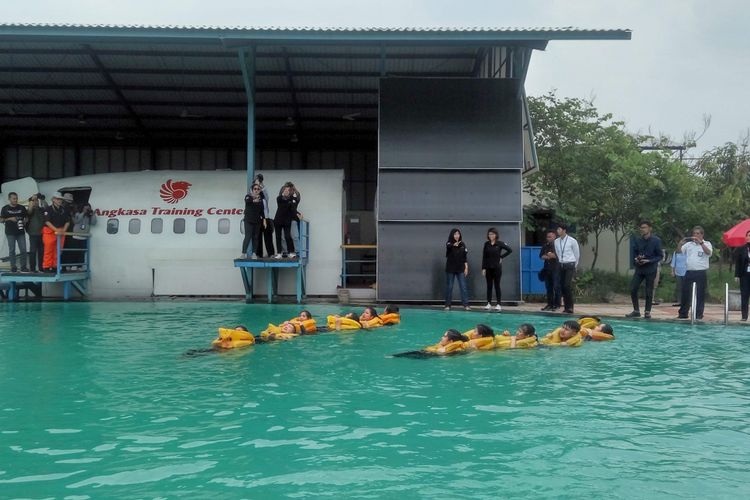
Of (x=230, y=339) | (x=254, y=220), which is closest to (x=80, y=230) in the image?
(x=254, y=220)

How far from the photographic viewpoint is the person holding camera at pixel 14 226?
62.1ft

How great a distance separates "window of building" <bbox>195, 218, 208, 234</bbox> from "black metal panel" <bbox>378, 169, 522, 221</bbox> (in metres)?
5.36

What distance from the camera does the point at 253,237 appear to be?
19.5m

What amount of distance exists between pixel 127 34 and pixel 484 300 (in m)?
11.2

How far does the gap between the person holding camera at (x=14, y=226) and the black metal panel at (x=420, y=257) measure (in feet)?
31.6

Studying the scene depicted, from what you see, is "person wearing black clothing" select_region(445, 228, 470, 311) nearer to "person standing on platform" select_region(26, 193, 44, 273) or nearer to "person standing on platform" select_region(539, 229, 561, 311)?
"person standing on platform" select_region(539, 229, 561, 311)

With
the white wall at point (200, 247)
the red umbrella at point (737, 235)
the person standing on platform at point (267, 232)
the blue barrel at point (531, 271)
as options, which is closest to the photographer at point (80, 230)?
the white wall at point (200, 247)

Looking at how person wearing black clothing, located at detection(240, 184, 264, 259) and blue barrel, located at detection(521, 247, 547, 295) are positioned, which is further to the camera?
blue barrel, located at detection(521, 247, 547, 295)

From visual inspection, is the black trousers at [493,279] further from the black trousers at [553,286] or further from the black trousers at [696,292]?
the black trousers at [696,292]

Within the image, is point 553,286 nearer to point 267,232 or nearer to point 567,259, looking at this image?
point 567,259

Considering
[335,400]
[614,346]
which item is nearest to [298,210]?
[614,346]

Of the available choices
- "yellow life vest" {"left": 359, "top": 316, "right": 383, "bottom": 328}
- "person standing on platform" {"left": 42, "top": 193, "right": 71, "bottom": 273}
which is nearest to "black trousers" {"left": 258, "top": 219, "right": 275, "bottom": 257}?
"person standing on platform" {"left": 42, "top": 193, "right": 71, "bottom": 273}

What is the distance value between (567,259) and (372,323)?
17.0 ft

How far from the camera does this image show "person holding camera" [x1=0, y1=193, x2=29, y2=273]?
18.9m
